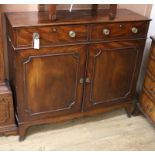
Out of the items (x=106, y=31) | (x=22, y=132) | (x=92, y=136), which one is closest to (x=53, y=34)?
(x=106, y=31)

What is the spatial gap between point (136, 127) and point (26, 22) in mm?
1193

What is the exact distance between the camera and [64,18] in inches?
59.1

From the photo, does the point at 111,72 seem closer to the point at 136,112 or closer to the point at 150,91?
the point at 150,91

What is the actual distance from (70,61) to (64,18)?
0.28 m

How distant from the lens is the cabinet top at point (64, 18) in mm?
1379

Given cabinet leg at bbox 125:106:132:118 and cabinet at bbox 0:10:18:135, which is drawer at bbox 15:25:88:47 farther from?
cabinet leg at bbox 125:106:132:118

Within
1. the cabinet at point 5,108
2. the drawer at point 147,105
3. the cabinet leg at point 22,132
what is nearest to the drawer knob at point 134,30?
the drawer at point 147,105

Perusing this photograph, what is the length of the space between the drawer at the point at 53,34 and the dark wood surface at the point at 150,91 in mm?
577

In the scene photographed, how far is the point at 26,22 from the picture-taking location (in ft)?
4.49

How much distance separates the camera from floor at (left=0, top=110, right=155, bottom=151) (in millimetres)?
1688

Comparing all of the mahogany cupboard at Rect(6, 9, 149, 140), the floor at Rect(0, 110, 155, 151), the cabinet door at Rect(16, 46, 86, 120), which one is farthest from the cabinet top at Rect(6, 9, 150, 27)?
the floor at Rect(0, 110, 155, 151)

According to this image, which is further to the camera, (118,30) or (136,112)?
(136,112)
